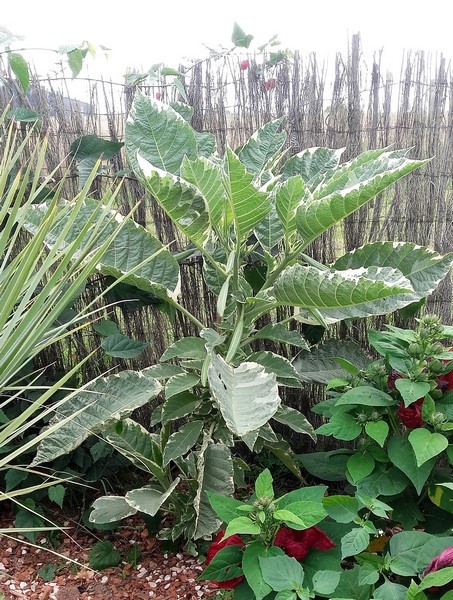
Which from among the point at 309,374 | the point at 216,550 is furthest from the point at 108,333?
the point at 216,550

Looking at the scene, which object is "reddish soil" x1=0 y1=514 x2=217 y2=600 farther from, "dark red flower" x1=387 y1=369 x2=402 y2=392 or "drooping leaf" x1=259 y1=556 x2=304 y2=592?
"dark red flower" x1=387 y1=369 x2=402 y2=392

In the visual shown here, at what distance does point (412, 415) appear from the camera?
1.11 metres

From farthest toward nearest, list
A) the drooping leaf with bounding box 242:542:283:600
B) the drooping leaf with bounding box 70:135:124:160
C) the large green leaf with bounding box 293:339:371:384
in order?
the drooping leaf with bounding box 70:135:124:160 → the large green leaf with bounding box 293:339:371:384 → the drooping leaf with bounding box 242:542:283:600

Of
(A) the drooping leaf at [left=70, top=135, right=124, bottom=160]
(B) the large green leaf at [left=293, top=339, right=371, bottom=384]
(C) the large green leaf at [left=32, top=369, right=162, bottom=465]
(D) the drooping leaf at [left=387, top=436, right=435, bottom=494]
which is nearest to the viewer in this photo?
(D) the drooping leaf at [left=387, top=436, right=435, bottom=494]

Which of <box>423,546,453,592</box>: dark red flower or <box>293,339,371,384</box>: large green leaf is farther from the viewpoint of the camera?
<box>293,339,371,384</box>: large green leaf

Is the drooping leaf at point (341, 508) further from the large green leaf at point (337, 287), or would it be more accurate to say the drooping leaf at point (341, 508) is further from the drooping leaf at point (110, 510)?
the drooping leaf at point (110, 510)

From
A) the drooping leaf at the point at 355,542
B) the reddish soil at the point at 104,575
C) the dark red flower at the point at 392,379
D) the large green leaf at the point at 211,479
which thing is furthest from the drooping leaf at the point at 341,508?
the reddish soil at the point at 104,575

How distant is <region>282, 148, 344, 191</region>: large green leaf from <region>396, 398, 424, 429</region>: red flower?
0.64 meters

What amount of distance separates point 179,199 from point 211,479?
71cm

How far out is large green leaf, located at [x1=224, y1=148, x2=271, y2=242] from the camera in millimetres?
1113

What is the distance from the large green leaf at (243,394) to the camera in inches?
39.8

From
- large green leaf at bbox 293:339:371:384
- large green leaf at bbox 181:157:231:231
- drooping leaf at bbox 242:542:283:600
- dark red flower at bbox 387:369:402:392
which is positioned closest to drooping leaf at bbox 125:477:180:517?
drooping leaf at bbox 242:542:283:600

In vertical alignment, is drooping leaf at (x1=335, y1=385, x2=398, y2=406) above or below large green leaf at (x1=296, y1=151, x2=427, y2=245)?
below

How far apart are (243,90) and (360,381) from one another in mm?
1086
